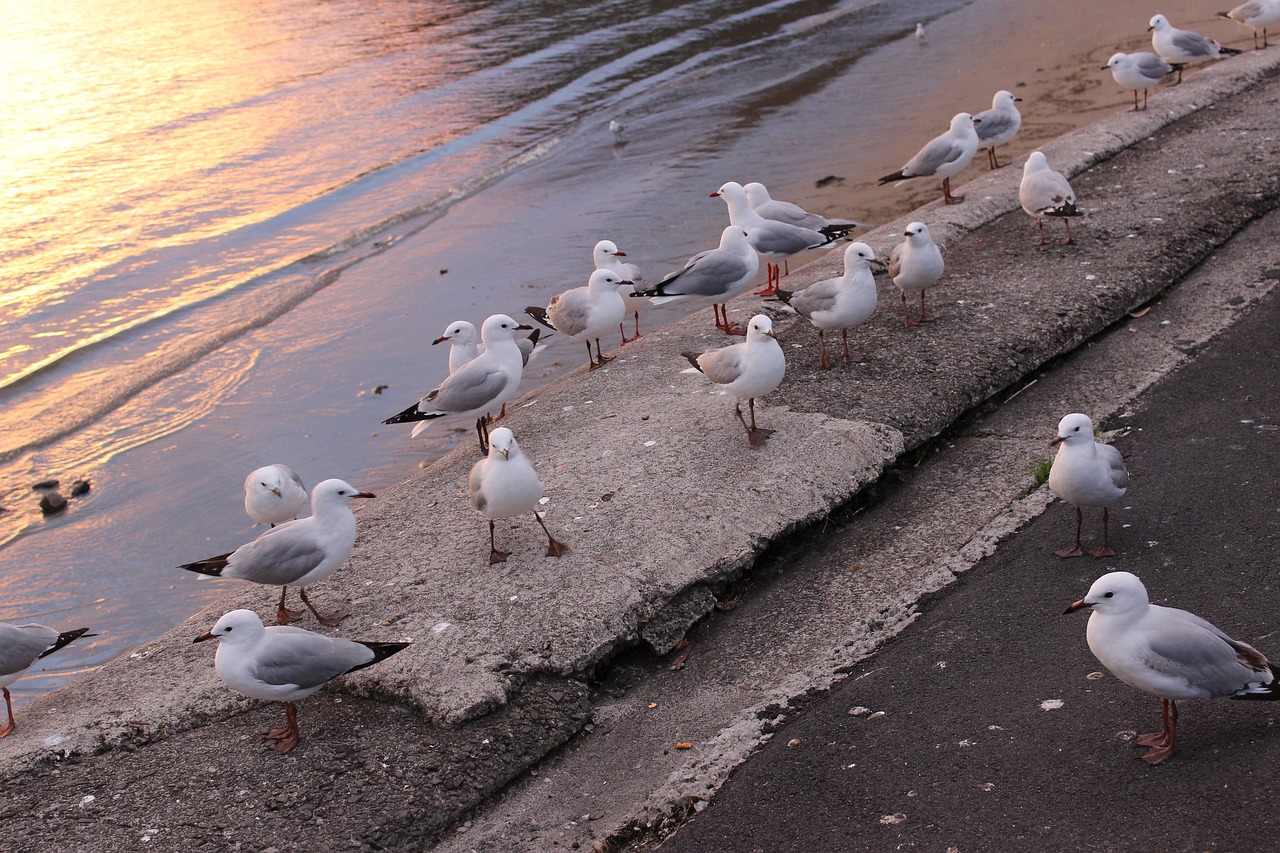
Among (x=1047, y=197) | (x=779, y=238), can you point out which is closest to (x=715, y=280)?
(x=779, y=238)

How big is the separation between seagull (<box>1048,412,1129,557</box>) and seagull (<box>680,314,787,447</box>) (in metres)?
1.51

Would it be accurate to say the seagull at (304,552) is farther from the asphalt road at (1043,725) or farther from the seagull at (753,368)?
the asphalt road at (1043,725)

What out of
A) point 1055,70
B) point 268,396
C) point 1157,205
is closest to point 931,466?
point 1157,205

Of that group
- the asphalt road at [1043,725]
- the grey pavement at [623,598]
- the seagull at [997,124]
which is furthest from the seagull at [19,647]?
the seagull at [997,124]

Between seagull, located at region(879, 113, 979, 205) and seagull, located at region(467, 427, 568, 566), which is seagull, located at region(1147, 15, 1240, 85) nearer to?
seagull, located at region(879, 113, 979, 205)

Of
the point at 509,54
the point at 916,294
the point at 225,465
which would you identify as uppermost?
the point at 509,54

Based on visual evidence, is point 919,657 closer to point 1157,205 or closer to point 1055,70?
point 1157,205

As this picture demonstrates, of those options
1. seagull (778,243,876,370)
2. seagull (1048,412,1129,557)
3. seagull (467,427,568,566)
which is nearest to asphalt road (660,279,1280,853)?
seagull (1048,412,1129,557)

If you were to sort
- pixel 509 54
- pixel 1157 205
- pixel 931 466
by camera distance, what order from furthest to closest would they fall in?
pixel 509 54 < pixel 1157 205 < pixel 931 466

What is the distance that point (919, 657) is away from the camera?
3986 millimetres

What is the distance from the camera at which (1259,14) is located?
42.5 ft

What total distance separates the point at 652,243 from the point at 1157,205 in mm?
4838

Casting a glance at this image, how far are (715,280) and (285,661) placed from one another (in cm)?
411

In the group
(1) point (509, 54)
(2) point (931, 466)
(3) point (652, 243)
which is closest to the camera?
(2) point (931, 466)
